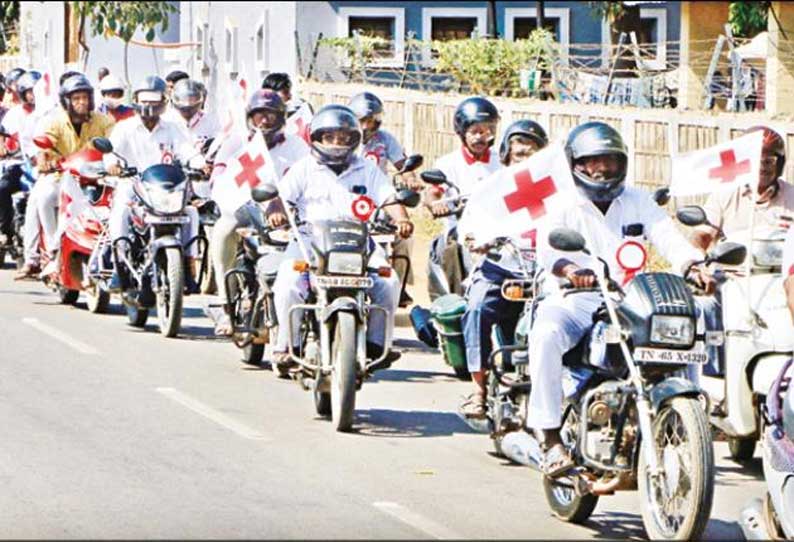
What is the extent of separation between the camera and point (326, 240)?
42.6ft

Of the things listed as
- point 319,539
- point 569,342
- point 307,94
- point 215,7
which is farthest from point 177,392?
point 215,7

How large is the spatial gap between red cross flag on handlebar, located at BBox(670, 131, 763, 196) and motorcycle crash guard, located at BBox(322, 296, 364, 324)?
189 centimetres

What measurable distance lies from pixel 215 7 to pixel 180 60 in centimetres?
510

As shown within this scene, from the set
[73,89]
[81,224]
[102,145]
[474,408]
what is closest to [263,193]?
[474,408]

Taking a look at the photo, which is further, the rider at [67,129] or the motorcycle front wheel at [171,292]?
the rider at [67,129]

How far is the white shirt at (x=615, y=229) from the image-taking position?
1046cm

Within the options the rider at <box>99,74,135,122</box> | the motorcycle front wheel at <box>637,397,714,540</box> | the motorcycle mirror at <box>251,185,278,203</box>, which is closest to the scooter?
the motorcycle front wheel at <box>637,397,714,540</box>

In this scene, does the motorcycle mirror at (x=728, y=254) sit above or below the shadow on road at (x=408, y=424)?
above

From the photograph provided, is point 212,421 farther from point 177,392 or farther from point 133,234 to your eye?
point 133,234

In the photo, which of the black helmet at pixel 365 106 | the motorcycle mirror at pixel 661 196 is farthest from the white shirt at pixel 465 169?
the motorcycle mirror at pixel 661 196

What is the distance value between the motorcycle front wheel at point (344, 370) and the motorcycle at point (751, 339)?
1.97m

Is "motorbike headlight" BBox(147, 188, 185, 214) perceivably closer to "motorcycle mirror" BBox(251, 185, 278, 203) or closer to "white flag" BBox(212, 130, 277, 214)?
"white flag" BBox(212, 130, 277, 214)

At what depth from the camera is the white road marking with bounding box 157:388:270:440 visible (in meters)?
12.8

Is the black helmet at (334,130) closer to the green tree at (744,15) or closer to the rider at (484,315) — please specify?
the rider at (484,315)
